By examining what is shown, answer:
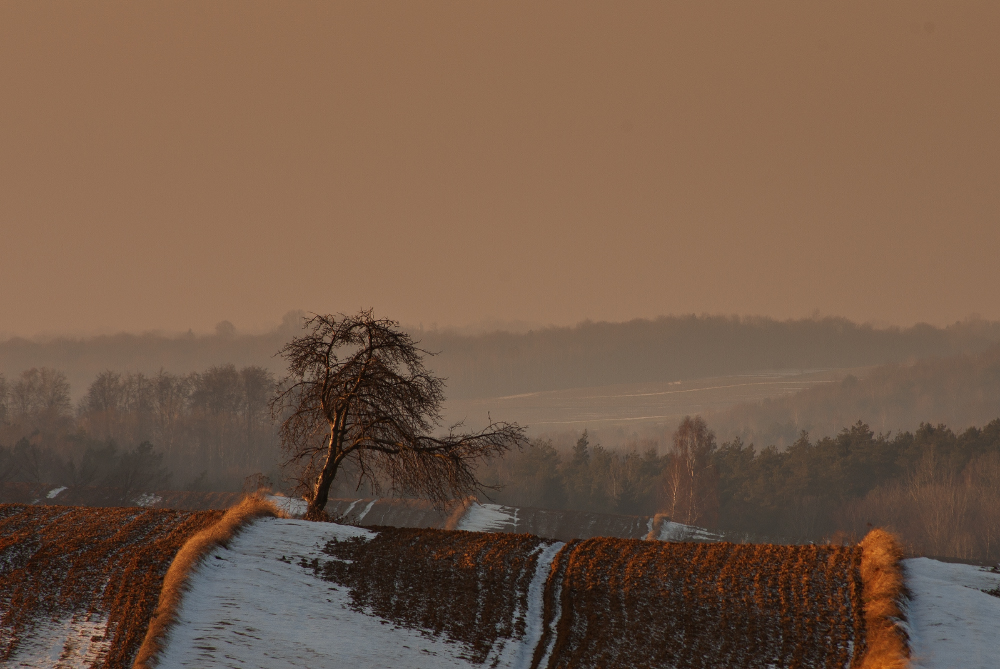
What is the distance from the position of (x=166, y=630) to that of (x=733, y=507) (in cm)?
12178

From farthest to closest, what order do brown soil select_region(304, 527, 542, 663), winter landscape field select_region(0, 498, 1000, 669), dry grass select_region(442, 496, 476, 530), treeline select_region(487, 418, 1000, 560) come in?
treeline select_region(487, 418, 1000, 560), dry grass select_region(442, 496, 476, 530), brown soil select_region(304, 527, 542, 663), winter landscape field select_region(0, 498, 1000, 669)

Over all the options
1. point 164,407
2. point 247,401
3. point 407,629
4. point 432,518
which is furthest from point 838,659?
point 164,407

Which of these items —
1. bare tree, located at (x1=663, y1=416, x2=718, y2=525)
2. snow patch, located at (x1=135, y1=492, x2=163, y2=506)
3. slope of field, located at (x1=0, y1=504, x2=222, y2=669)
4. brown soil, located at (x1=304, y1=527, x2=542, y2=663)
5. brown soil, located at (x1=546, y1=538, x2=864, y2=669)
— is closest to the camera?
slope of field, located at (x1=0, y1=504, x2=222, y2=669)

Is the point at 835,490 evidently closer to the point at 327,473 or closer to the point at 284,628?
the point at 327,473

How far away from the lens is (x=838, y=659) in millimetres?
17734

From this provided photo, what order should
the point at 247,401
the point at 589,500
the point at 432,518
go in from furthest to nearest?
1. the point at 247,401
2. the point at 589,500
3. the point at 432,518

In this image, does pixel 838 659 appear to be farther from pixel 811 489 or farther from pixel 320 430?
pixel 811 489

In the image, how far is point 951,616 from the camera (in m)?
19.0

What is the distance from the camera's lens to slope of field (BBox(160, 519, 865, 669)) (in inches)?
706

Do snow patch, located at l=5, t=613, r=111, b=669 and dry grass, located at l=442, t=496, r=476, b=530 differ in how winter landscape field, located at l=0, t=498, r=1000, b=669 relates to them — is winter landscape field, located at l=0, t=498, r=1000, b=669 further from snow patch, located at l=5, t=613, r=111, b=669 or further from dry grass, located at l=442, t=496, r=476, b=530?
dry grass, located at l=442, t=496, r=476, b=530

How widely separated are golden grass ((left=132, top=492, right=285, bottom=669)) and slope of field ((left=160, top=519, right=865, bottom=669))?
29 centimetres

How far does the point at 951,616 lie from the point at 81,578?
2133 cm

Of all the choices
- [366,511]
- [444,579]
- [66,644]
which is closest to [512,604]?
[444,579]

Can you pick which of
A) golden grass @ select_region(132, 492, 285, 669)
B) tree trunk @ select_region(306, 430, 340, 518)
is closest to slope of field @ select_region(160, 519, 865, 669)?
golden grass @ select_region(132, 492, 285, 669)
